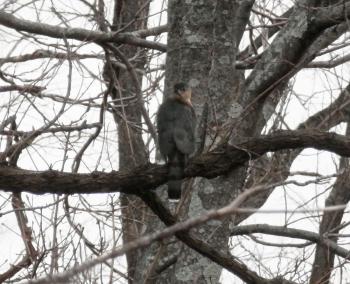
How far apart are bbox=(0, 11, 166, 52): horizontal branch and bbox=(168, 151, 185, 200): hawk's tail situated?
1281 mm

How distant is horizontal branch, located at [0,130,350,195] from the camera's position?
3.98 meters

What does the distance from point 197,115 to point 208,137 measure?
0.26m

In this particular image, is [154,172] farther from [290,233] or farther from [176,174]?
[290,233]

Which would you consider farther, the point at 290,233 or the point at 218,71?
the point at 290,233

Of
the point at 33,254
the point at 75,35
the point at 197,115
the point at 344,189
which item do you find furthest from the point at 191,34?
the point at 344,189

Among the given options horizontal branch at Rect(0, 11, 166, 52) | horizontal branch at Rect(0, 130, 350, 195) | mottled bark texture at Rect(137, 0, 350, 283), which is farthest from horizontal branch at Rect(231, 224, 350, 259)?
horizontal branch at Rect(0, 130, 350, 195)

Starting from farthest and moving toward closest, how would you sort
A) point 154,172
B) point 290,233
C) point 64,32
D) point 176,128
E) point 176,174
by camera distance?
point 290,233, point 64,32, point 176,128, point 176,174, point 154,172

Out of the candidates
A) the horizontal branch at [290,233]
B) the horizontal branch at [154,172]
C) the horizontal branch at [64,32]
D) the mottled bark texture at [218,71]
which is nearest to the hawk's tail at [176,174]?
the horizontal branch at [154,172]

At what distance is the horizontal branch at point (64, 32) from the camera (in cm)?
587

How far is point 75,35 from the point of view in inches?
241

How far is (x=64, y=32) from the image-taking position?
6.01 metres

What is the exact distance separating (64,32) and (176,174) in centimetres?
197

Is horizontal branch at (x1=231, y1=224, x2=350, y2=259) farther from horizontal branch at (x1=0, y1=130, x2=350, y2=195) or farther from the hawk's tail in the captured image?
horizontal branch at (x1=0, y1=130, x2=350, y2=195)

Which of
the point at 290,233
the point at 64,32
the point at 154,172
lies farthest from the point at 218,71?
the point at 290,233
